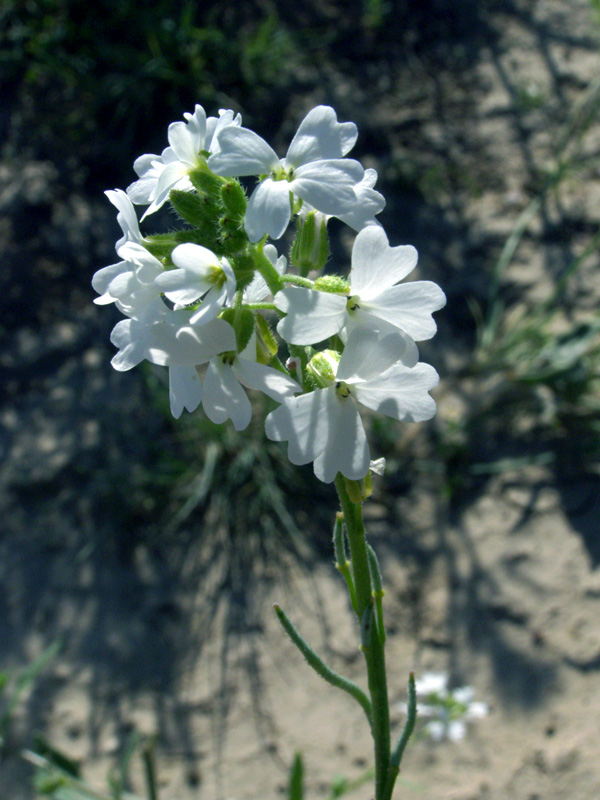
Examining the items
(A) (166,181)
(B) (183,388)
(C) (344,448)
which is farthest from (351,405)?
(A) (166,181)

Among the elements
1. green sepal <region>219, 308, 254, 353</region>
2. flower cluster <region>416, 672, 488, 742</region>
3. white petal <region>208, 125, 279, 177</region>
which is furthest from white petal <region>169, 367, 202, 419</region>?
flower cluster <region>416, 672, 488, 742</region>

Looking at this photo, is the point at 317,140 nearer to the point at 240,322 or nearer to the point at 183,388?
the point at 240,322

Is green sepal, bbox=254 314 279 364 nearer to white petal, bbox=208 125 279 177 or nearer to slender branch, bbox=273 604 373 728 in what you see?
white petal, bbox=208 125 279 177

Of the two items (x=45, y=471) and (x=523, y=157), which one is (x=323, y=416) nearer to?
(x=45, y=471)

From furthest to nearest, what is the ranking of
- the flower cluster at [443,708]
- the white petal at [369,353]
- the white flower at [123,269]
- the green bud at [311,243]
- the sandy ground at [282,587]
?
the sandy ground at [282,587]
the flower cluster at [443,708]
the green bud at [311,243]
the white flower at [123,269]
the white petal at [369,353]

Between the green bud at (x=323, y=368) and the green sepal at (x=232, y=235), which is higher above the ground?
the green sepal at (x=232, y=235)

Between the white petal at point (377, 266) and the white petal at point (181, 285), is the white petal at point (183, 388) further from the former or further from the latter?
the white petal at point (377, 266)

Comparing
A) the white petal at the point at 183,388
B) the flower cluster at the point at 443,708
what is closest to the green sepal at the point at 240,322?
the white petal at the point at 183,388
